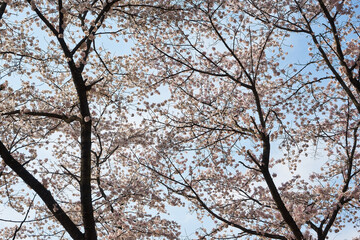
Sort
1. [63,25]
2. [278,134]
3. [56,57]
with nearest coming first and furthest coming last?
[63,25], [56,57], [278,134]

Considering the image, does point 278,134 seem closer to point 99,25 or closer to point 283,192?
point 283,192

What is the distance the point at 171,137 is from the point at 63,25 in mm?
4075

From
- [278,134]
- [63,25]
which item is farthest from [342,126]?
[63,25]

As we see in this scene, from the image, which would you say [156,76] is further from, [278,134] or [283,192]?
[283,192]

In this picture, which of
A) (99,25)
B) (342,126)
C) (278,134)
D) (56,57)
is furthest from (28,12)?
(342,126)

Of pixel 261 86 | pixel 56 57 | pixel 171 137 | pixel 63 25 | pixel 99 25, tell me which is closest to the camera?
pixel 63 25

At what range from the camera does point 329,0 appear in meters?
8.12

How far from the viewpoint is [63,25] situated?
700cm

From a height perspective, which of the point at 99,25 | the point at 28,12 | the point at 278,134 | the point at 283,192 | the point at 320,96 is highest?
the point at 28,12

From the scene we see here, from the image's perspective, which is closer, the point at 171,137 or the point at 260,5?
the point at 260,5

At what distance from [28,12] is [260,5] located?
6.90 m

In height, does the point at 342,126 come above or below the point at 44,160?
below

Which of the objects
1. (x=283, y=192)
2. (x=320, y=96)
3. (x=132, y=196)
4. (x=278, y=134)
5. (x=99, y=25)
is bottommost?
(x=283, y=192)

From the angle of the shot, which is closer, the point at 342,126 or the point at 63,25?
the point at 63,25
